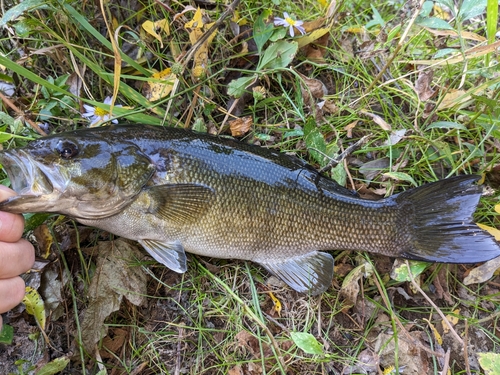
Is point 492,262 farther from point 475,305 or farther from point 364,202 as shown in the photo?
point 364,202

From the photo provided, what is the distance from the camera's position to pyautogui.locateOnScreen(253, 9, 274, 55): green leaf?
116 inches

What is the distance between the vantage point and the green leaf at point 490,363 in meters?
2.22

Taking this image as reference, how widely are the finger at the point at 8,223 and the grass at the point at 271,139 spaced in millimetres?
532

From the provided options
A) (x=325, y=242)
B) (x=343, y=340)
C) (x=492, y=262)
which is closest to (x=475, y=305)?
(x=492, y=262)

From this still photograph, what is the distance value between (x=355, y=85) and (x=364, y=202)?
114cm

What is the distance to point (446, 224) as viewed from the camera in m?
2.58

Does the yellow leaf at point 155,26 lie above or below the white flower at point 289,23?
below

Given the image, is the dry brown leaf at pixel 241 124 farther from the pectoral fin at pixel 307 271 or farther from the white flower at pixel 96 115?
the pectoral fin at pixel 307 271

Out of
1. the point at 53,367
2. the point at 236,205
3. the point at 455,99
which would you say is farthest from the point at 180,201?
the point at 455,99

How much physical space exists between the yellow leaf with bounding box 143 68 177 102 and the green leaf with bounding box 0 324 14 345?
177 cm

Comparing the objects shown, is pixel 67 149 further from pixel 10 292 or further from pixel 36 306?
pixel 36 306

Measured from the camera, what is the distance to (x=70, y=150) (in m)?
2.19

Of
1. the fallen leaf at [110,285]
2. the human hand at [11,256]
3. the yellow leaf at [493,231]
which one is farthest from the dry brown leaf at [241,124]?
the yellow leaf at [493,231]

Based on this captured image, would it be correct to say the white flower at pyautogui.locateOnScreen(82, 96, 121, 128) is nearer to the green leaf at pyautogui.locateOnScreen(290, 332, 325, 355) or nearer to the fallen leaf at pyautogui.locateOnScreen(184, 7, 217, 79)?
the fallen leaf at pyautogui.locateOnScreen(184, 7, 217, 79)
